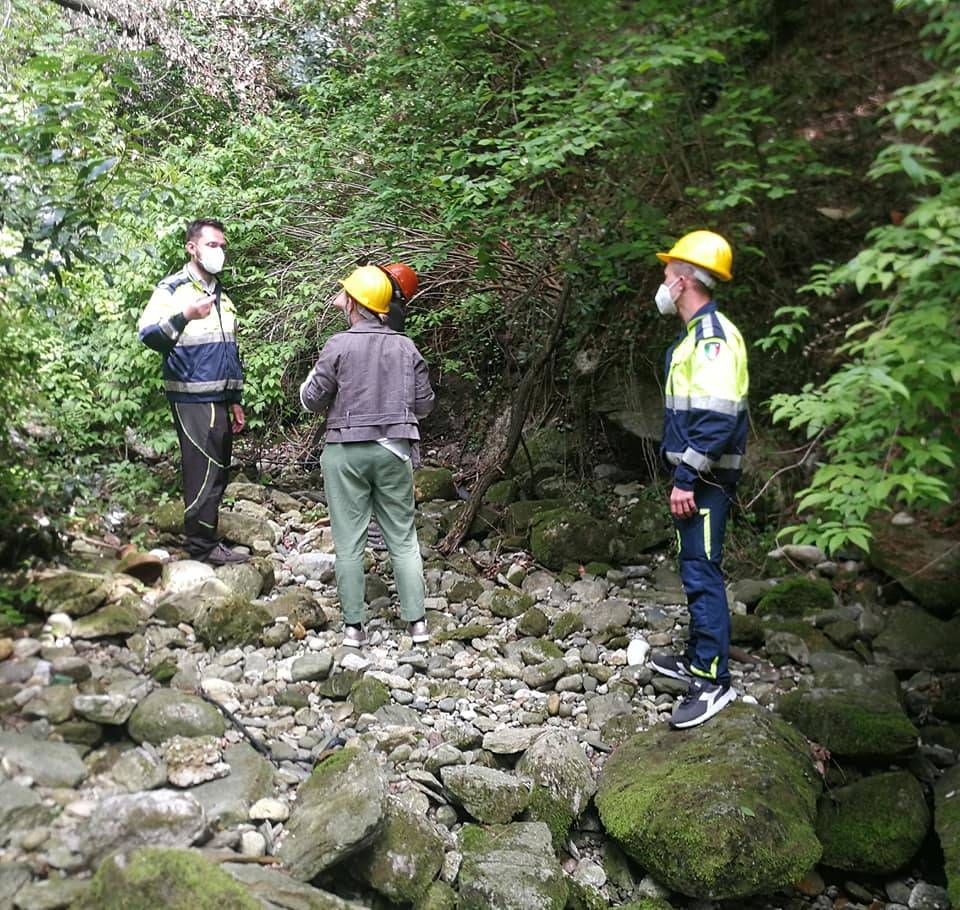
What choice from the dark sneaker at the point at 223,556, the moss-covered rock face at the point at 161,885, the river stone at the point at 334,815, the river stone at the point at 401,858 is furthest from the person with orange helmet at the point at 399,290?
the moss-covered rock face at the point at 161,885

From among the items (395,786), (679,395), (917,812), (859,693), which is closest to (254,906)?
(395,786)

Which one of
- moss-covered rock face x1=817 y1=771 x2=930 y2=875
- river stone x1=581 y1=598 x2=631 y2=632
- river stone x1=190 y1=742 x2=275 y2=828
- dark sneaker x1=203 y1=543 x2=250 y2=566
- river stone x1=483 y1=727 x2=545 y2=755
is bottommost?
moss-covered rock face x1=817 y1=771 x2=930 y2=875

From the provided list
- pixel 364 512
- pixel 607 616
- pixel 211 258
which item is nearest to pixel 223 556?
pixel 364 512

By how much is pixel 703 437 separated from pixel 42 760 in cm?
Answer: 300

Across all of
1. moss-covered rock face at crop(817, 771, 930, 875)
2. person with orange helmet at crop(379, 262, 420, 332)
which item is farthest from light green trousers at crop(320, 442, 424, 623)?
moss-covered rock face at crop(817, 771, 930, 875)

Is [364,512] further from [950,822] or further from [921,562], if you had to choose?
[921,562]

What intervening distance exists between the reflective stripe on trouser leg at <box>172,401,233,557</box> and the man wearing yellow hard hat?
9.34 feet

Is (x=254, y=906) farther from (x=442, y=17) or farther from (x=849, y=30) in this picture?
(x=849, y=30)

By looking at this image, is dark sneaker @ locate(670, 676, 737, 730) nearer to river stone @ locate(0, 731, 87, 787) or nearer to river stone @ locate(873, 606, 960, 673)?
river stone @ locate(873, 606, 960, 673)

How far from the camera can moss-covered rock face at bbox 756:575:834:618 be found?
5383mm

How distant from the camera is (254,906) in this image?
2.53m

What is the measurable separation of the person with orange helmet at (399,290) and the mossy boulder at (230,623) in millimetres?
2324

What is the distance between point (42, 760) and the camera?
2.96m

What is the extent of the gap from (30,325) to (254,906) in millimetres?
3526
